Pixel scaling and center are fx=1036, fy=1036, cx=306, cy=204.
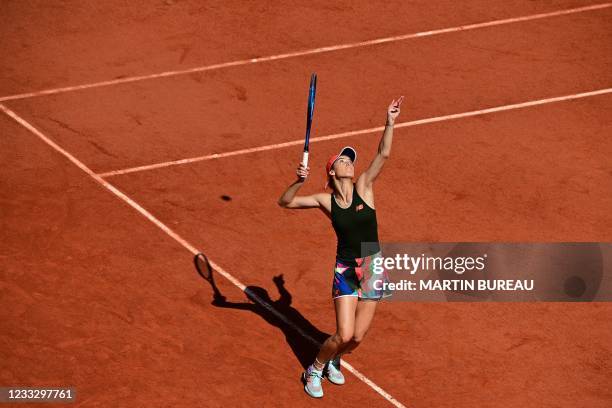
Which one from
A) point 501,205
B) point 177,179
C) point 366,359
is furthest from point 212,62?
point 366,359

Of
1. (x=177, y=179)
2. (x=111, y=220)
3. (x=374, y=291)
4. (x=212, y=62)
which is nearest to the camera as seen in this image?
(x=374, y=291)

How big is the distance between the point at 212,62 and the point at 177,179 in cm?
407

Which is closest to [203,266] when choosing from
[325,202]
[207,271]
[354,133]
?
[207,271]

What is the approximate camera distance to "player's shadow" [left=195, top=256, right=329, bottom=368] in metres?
13.2

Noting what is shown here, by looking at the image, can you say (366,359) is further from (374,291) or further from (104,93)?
(104,93)

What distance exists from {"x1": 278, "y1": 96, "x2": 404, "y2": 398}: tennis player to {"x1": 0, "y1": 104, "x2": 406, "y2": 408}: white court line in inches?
35.3

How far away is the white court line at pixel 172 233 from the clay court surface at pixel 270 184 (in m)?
0.04

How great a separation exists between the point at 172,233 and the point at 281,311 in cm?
232

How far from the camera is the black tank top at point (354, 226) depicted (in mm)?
11680

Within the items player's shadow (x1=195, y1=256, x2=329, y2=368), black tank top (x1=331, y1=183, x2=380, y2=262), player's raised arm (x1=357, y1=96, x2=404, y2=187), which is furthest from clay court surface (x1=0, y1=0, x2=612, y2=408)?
player's raised arm (x1=357, y1=96, x2=404, y2=187)

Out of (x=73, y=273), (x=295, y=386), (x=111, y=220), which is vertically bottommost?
(x=295, y=386)

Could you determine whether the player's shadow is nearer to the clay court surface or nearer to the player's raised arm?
the clay court surface

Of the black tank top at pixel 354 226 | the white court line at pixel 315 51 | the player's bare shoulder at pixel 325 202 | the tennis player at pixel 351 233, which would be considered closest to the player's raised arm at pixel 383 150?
the tennis player at pixel 351 233

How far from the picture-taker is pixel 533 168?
1673cm
